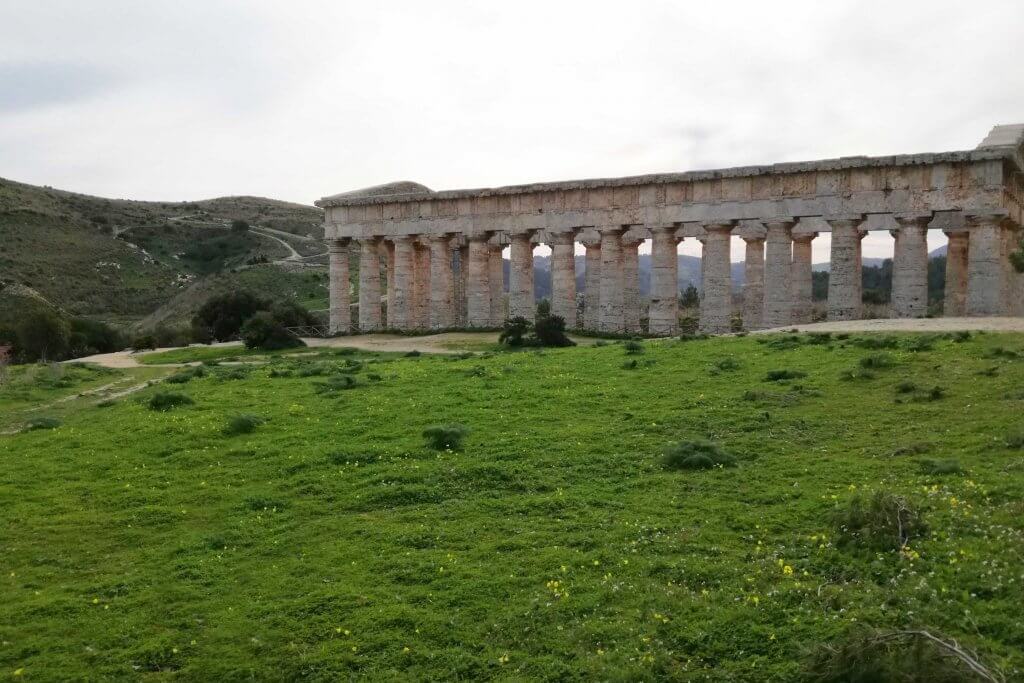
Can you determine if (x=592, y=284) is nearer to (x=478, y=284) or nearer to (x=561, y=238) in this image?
(x=561, y=238)

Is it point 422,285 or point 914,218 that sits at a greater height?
point 914,218

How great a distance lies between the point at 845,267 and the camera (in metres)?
33.8

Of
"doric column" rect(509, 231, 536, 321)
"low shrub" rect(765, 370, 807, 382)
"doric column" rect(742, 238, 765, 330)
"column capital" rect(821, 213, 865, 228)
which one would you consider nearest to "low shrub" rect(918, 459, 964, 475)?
"low shrub" rect(765, 370, 807, 382)

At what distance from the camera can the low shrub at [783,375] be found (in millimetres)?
18406

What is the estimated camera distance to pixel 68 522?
12.6m

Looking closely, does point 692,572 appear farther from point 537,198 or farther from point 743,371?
point 537,198

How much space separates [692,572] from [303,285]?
2572 inches

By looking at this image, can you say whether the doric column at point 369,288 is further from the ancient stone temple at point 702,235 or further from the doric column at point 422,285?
the doric column at point 422,285

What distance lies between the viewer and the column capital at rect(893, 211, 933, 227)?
32219 mm

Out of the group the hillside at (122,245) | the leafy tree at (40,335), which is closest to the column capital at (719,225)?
the leafy tree at (40,335)

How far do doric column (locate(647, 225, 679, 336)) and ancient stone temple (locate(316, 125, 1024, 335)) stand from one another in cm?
6

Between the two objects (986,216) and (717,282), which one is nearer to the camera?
(986,216)

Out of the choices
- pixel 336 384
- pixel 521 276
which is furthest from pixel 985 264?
pixel 336 384

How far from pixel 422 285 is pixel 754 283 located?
56.3 ft
